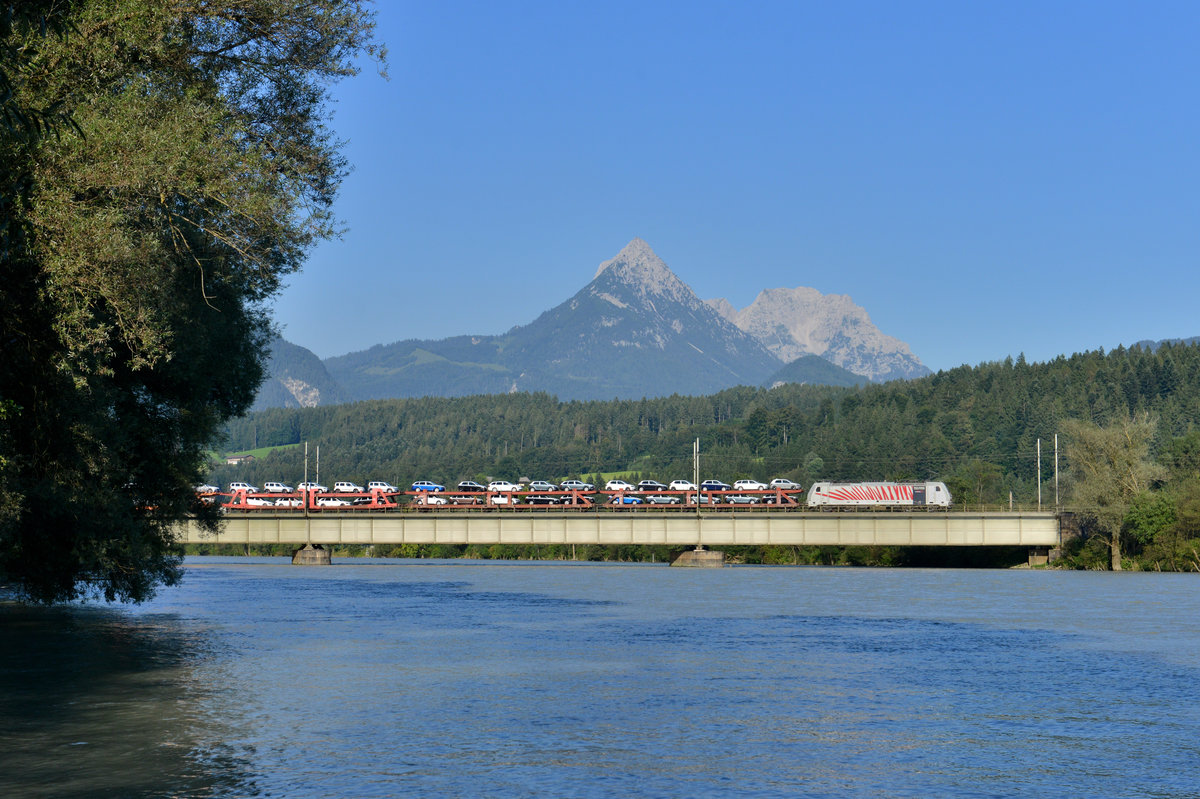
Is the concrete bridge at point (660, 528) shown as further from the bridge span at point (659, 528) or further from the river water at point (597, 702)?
the river water at point (597, 702)

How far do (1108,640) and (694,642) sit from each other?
18543 millimetres

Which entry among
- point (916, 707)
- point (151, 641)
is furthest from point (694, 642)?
point (151, 641)

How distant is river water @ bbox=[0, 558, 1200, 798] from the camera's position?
24.7 meters

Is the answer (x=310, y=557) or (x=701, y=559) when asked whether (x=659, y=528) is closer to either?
(x=701, y=559)

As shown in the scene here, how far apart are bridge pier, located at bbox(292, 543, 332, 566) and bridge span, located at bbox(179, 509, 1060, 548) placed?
14.6ft

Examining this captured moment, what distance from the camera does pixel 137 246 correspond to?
32.4 metres

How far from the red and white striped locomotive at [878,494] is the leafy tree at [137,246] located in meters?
119

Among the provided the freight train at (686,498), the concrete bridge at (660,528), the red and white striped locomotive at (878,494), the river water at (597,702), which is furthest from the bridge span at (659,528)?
the river water at (597,702)

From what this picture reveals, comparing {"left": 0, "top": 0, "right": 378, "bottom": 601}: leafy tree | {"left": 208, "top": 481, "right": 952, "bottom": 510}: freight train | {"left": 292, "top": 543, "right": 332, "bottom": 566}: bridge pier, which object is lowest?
{"left": 292, "top": 543, "right": 332, "bottom": 566}: bridge pier

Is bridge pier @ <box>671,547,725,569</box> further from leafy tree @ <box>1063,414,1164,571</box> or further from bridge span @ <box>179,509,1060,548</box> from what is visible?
leafy tree @ <box>1063,414,1164,571</box>

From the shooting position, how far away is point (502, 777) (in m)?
24.7

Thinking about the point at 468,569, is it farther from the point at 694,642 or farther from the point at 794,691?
the point at 794,691

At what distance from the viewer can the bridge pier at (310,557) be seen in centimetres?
14725

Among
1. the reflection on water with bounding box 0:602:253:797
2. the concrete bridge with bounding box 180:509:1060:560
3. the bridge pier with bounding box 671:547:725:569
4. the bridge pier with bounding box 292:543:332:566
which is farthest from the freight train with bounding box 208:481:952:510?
the reflection on water with bounding box 0:602:253:797
